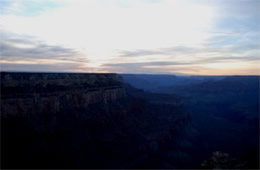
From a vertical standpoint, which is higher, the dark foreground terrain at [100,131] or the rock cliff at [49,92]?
the rock cliff at [49,92]

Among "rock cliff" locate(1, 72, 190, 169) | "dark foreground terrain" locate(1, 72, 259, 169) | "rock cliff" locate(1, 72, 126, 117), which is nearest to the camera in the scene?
"dark foreground terrain" locate(1, 72, 259, 169)

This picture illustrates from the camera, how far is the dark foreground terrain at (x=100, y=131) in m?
28.8

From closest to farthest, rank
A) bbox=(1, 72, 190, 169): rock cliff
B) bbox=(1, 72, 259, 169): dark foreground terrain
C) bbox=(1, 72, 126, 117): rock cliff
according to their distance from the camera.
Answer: bbox=(1, 72, 259, 169): dark foreground terrain → bbox=(1, 72, 190, 169): rock cliff → bbox=(1, 72, 126, 117): rock cliff

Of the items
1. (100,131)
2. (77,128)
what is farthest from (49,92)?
(100,131)

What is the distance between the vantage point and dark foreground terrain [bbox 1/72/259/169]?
28.8 meters

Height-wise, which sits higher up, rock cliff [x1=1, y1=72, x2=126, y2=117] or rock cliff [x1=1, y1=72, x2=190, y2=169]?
rock cliff [x1=1, y1=72, x2=126, y2=117]

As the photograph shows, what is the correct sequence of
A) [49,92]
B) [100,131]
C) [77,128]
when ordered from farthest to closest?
[100,131] → [77,128] → [49,92]

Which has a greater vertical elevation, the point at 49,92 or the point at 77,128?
the point at 49,92

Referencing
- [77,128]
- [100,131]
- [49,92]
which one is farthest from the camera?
[100,131]

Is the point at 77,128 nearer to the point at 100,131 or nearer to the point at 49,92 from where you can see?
the point at 100,131

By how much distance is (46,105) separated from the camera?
113 feet

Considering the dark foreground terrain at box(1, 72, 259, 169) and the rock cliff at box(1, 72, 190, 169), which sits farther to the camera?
the rock cliff at box(1, 72, 190, 169)

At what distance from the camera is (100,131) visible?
124 feet

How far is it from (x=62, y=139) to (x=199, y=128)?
33818 mm
